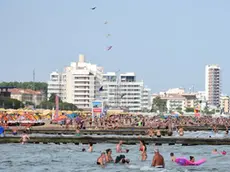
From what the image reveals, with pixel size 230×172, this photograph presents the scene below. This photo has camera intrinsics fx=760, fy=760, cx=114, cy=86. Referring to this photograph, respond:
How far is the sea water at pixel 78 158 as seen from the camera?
4222 cm

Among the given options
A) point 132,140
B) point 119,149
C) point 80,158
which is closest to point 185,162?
point 80,158

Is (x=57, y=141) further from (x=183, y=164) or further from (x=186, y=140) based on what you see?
(x=183, y=164)

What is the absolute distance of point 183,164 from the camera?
4434 centimetres

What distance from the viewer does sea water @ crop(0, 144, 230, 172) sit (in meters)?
42.2

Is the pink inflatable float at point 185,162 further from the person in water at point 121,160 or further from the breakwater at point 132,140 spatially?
the breakwater at point 132,140

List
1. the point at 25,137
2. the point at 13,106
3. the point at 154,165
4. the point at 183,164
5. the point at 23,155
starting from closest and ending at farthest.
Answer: the point at 154,165
the point at 183,164
the point at 23,155
the point at 25,137
the point at 13,106

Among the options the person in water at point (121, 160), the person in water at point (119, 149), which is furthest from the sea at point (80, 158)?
the person in water at point (121, 160)

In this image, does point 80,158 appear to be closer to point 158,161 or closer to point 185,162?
point 185,162

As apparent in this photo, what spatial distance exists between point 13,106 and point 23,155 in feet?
404

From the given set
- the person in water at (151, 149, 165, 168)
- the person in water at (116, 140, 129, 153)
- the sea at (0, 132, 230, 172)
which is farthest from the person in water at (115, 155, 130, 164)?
the person in water at (116, 140, 129, 153)

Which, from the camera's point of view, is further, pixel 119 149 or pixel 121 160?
pixel 119 149

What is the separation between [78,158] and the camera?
161 ft

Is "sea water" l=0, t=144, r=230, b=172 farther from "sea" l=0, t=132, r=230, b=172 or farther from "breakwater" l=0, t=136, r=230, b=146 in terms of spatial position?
"breakwater" l=0, t=136, r=230, b=146

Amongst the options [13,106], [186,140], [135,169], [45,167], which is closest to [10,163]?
[45,167]
